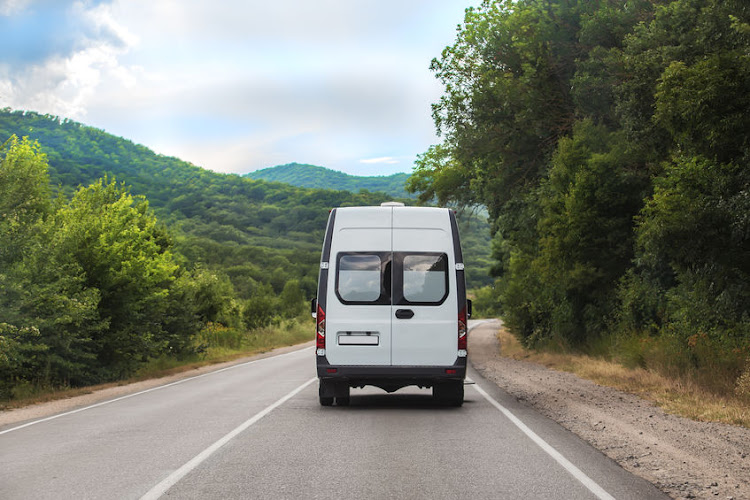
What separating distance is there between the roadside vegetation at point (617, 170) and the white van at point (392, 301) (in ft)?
16.0

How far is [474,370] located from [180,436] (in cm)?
1500

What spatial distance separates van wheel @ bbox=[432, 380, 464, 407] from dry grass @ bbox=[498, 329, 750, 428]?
3206 millimetres

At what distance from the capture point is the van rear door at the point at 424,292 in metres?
11.5

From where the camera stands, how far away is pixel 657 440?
28.7 feet

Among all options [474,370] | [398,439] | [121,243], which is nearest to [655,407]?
[398,439]

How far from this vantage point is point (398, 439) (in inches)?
356

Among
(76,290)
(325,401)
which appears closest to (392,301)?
(325,401)

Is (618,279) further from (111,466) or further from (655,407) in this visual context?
(111,466)

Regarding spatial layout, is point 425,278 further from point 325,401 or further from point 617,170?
point 617,170

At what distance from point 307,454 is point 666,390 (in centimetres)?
854

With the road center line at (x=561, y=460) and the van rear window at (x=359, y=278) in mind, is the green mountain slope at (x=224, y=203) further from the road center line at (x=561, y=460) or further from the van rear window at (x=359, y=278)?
the road center line at (x=561, y=460)

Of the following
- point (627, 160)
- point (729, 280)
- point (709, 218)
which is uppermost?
point (627, 160)

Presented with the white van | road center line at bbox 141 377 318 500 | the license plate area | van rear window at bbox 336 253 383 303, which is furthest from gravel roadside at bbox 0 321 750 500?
road center line at bbox 141 377 318 500

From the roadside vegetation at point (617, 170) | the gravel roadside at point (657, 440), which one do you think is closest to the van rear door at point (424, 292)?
the gravel roadside at point (657, 440)
